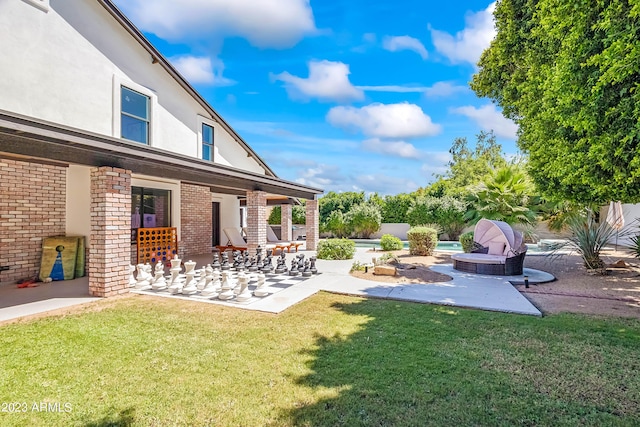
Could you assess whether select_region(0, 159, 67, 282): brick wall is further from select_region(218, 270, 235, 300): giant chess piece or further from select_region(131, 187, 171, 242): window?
select_region(218, 270, 235, 300): giant chess piece

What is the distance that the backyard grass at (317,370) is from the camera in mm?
3039

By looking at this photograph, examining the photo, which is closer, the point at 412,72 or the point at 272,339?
the point at 272,339

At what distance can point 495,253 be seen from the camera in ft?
37.1

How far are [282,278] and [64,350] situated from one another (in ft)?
18.5

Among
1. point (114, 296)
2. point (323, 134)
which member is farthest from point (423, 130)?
point (114, 296)

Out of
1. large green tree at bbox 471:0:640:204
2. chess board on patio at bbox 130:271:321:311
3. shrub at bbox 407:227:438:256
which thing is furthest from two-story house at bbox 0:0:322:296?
large green tree at bbox 471:0:640:204

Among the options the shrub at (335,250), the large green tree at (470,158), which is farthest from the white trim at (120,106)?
the large green tree at (470,158)

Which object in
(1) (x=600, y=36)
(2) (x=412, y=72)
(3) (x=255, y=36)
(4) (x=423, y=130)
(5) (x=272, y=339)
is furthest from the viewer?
(4) (x=423, y=130)

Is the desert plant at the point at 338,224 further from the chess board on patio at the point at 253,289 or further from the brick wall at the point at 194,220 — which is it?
the chess board on patio at the point at 253,289

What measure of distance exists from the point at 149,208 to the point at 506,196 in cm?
1607

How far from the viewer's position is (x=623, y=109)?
197 inches

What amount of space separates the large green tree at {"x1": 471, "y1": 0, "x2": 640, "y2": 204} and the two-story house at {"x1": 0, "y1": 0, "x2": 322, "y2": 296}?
347 inches

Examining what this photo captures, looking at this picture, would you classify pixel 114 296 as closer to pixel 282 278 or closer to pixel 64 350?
pixel 64 350

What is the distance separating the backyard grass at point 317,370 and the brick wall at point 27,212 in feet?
15.5
